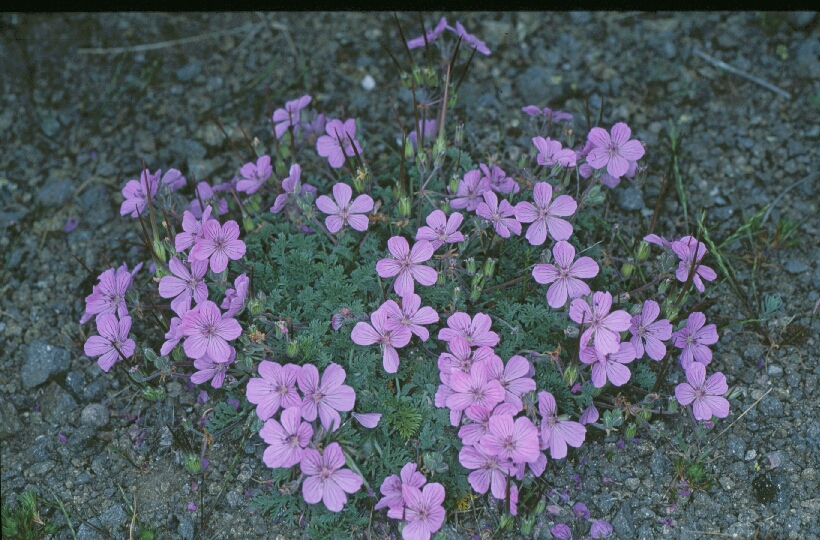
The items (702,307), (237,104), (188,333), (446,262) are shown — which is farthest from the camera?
(237,104)

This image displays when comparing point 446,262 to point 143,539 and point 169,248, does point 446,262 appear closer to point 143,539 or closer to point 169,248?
point 169,248

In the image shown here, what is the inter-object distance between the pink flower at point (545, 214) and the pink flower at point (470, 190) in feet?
0.78

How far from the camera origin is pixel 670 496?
307 cm

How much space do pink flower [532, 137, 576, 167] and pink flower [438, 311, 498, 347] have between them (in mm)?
754

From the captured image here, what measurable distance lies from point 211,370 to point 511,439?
3.93ft

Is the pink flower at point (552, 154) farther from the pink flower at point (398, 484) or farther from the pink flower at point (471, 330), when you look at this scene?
the pink flower at point (398, 484)

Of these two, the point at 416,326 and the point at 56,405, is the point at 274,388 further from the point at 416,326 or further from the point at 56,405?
the point at 56,405

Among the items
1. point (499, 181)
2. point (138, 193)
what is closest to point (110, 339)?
point (138, 193)

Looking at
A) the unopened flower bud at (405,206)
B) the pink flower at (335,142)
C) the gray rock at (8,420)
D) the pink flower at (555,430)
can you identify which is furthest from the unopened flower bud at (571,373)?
the gray rock at (8,420)

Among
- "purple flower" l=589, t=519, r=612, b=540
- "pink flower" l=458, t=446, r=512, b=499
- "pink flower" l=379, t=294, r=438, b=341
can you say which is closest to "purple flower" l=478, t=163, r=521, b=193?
"pink flower" l=379, t=294, r=438, b=341

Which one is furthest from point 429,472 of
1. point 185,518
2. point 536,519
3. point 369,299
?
point 185,518

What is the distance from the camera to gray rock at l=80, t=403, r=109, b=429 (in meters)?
3.37

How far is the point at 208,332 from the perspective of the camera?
303 centimetres

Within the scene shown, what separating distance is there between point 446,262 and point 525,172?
56 cm
